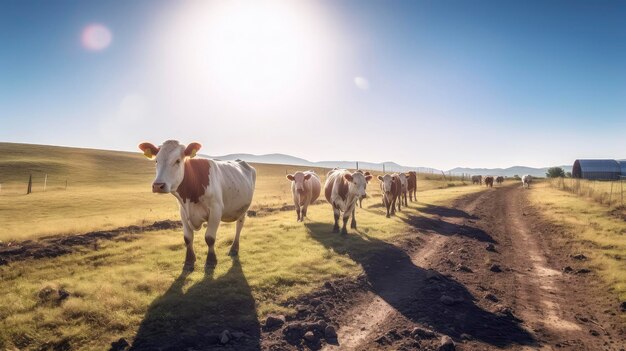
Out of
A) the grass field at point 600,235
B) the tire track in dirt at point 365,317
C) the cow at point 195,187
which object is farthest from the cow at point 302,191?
the grass field at point 600,235

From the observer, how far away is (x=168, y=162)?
23.7ft

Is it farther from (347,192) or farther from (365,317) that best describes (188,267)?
(347,192)

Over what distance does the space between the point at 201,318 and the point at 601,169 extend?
103 meters

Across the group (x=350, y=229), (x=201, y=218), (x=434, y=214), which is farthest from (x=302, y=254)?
(x=434, y=214)

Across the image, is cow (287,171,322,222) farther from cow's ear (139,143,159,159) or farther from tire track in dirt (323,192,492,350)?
cow's ear (139,143,159,159)

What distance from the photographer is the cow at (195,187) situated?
727cm

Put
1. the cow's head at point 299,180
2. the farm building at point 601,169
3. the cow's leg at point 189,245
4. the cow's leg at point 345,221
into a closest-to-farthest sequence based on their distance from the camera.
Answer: the cow's leg at point 189,245 < the cow's leg at point 345,221 < the cow's head at point 299,180 < the farm building at point 601,169

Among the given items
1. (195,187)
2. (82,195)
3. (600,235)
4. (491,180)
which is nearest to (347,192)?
(195,187)

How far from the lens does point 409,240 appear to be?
1330cm

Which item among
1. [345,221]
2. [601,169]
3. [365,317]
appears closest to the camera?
[365,317]

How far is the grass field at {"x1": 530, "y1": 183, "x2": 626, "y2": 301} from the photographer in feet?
29.9

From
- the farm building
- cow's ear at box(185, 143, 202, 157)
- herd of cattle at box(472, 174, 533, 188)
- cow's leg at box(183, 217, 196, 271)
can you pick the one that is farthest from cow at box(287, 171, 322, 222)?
the farm building

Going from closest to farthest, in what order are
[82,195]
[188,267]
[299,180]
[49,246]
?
[188,267]
[49,246]
[299,180]
[82,195]

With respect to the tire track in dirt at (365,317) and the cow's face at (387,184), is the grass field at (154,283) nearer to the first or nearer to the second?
the tire track in dirt at (365,317)
